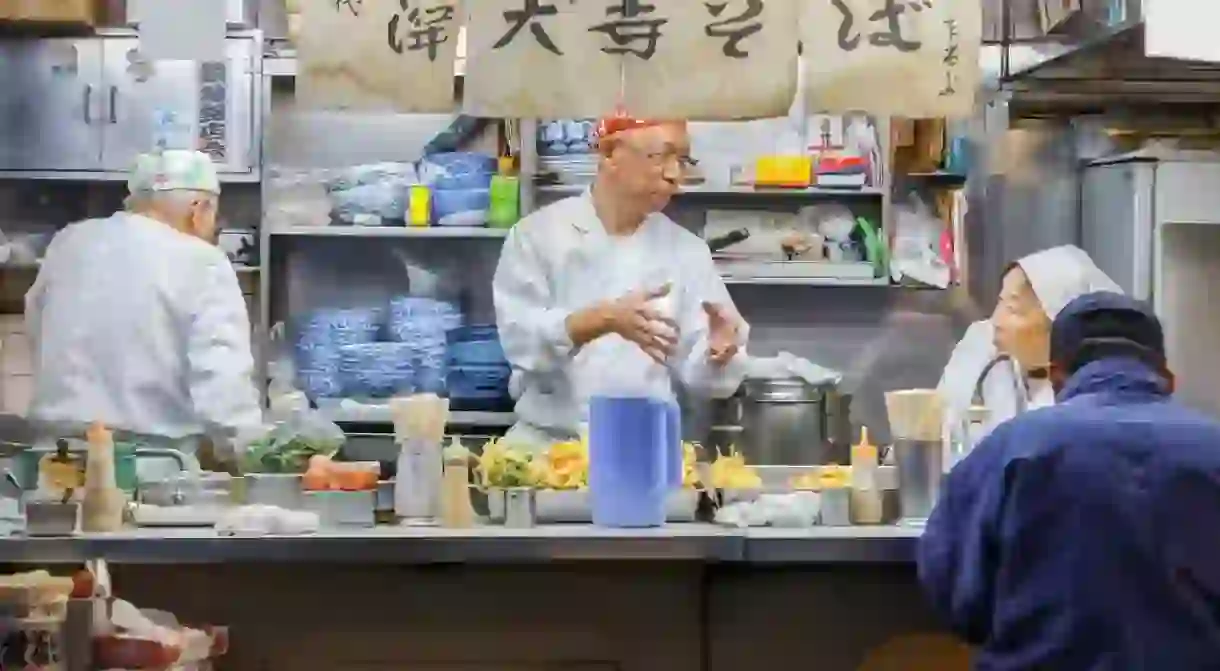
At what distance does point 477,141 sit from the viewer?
5.18 meters

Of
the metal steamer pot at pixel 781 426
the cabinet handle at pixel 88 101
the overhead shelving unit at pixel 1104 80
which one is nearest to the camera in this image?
the metal steamer pot at pixel 781 426

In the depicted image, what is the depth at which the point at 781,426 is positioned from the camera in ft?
12.4

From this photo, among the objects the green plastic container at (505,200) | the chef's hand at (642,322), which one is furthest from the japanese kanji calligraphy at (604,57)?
the green plastic container at (505,200)

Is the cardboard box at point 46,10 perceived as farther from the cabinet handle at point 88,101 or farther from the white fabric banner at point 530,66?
the white fabric banner at point 530,66

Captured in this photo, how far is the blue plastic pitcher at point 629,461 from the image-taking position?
98.8 inches

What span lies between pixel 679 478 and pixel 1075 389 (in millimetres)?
711

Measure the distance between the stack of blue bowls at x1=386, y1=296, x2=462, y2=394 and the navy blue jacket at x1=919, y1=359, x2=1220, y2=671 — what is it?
2.99 metres

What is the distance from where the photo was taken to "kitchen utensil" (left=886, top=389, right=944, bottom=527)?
260cm

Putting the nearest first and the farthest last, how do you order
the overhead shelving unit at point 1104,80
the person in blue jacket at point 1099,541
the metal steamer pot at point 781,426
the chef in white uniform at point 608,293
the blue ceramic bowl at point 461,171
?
the person in blue jacket at point 1099,541 → the metal steamer pot at point 781,426 → the chef in white uniform at point 608,293 → the overhead shelving unit at point 1104,80 → the blue ceramic bowl at point 461,171

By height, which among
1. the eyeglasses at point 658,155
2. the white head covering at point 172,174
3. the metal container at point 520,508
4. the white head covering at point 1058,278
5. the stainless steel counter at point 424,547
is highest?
the eyeglasses at point 658,155

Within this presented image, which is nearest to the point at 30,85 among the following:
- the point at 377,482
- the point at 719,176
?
the point at 719,176

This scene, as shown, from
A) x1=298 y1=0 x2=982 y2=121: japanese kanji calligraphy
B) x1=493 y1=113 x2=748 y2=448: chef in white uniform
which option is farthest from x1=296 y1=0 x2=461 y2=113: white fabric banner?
x1=493 y1=113 x2=748 y2=448: chef in white uniform

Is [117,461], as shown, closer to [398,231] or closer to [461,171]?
[398,231]

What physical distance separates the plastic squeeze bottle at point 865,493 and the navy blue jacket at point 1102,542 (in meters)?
0.40
